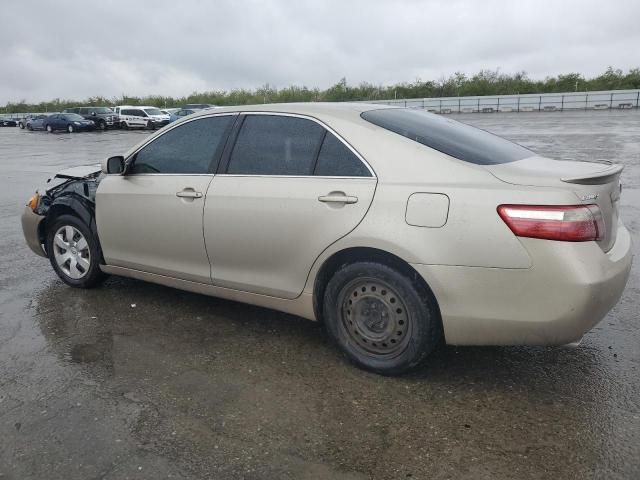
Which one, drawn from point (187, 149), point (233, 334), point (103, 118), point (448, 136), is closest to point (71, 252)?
point (187, 149)

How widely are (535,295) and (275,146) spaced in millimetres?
1941

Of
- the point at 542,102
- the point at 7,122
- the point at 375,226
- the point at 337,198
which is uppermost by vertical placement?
the point at 337,198

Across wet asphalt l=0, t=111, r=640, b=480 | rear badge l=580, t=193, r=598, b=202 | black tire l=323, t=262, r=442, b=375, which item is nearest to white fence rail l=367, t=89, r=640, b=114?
wet asphalt l=0, t=111, r=640, b=480

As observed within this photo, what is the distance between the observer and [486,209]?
3.05m

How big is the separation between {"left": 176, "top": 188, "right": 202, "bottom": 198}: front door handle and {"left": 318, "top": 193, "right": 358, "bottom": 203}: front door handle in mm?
1038

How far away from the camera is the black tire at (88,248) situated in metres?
4.95

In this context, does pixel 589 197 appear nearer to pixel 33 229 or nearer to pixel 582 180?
pixel 582 180

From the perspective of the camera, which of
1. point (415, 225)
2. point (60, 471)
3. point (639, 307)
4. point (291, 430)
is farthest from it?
point (639, 307)

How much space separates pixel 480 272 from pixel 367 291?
2.34 ft

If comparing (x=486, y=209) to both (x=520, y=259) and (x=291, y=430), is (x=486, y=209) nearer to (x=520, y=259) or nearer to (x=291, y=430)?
(x=520, y=259)

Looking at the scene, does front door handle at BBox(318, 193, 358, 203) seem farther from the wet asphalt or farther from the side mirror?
the side mirror

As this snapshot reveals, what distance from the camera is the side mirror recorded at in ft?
15.0

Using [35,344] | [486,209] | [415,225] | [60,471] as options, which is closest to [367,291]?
[415,225]

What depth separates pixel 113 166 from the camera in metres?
4.57
